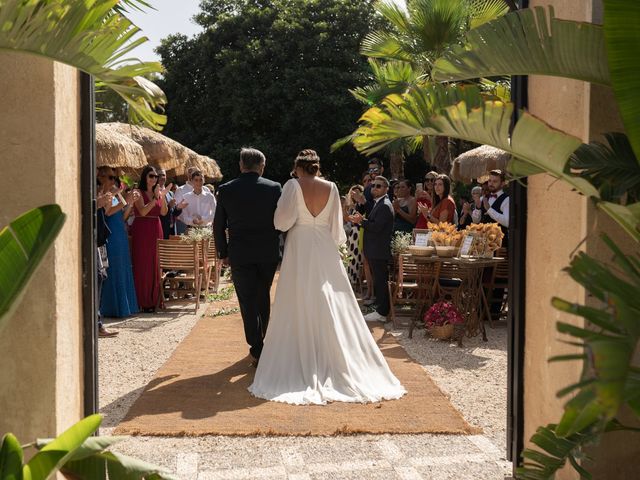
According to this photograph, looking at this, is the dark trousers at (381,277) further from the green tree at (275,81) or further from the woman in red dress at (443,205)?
the green tree at (275,81)

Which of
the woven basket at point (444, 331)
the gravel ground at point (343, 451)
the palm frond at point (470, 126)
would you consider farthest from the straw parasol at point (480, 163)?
the palm frond at point (470, 126)

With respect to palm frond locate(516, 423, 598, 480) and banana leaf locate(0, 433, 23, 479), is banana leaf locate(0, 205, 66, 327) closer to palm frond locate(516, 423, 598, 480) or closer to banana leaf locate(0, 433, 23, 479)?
banana leaf locate(0, 433, 23, 479)

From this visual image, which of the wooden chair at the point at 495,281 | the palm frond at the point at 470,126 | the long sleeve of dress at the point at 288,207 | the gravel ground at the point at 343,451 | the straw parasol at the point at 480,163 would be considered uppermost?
the straw parasol at the point at 480,163

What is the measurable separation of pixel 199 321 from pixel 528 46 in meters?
8.54

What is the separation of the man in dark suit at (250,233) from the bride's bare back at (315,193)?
375 millimetres

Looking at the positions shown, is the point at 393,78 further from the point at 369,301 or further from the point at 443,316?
the point at 443,316

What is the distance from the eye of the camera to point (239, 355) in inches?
334

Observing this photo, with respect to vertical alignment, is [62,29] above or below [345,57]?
below

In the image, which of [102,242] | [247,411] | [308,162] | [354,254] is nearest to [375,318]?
[354,254]

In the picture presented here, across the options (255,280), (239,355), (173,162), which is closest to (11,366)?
(255,280)

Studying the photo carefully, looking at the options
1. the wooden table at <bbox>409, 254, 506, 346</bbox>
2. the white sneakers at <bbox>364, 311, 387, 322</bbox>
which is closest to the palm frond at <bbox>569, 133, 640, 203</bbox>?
the wooden table at <bbox>409, 254, 506, 346</bbox>

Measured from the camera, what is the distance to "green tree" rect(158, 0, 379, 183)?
29.3 m

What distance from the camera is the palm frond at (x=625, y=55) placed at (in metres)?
2.31

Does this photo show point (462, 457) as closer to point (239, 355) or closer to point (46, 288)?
point (46, 288)
